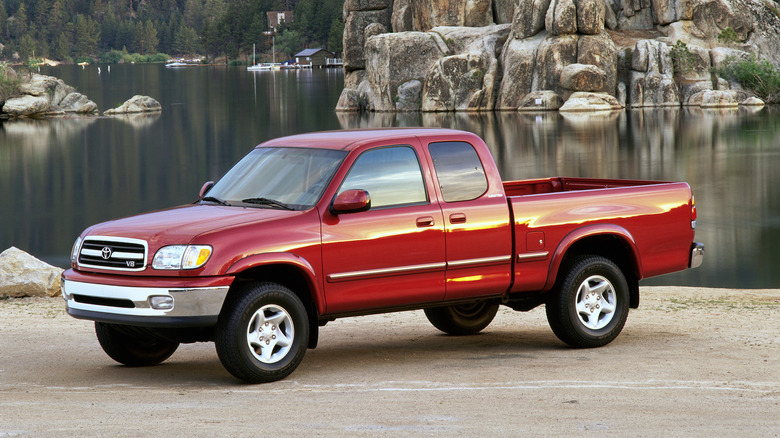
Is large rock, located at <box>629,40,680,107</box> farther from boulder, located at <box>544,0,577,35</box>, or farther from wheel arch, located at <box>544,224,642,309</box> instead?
wheel arch, located at <box>544,224,642,309</box>

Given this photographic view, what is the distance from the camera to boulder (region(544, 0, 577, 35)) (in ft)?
216

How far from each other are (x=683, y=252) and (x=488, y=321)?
6.29 ft

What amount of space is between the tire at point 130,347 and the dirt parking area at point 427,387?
0.33 ft

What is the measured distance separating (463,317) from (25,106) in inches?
2742

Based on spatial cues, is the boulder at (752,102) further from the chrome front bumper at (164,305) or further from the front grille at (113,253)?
the chrome front bumper at (164,305)

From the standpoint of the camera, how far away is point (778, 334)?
9.65 meters

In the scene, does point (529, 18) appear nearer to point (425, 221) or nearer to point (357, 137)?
point (357, 137)

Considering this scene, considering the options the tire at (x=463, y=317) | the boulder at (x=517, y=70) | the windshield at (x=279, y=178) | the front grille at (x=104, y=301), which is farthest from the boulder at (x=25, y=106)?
the front grille at (x=104, y=301)

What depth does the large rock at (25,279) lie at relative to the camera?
44.8 feet

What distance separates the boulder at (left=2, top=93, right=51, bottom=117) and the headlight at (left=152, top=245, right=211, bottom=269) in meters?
71.2

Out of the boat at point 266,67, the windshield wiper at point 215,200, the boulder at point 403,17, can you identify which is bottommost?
the windshield wiper at point 215,200

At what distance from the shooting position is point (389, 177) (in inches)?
316

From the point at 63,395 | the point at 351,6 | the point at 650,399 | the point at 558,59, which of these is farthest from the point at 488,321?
the point at 351,6

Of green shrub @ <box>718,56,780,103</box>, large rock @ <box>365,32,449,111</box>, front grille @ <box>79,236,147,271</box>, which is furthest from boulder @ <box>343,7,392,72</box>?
front grille @ <box>79,236,147,271</box>
